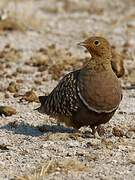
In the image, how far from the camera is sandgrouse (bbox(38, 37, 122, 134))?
7402mm

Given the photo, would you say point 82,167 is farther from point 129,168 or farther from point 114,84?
point 114,84

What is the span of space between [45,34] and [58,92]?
25.6 feet

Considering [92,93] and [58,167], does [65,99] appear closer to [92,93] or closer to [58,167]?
[92,93]

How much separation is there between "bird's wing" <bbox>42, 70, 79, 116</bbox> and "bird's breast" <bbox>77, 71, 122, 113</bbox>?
11 cm

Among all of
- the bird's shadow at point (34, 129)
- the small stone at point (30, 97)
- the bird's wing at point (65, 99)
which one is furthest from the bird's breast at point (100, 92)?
the small stone at point (30, 97)

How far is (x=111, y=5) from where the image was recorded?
67.0ft

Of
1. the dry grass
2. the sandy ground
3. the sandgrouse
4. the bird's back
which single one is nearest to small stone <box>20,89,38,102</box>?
the sandy ground

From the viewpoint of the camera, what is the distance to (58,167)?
21.7 feet

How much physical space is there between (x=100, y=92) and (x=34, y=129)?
46.2 inches

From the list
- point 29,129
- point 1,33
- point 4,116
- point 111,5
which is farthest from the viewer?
point 111,5

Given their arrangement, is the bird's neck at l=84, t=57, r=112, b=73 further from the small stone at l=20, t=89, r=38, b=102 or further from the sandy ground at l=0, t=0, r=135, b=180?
the small stone at l=20, t=89, r=38, b=102

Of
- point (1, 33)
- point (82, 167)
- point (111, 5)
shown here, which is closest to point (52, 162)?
point (82, 167)

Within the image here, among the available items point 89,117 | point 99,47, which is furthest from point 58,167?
point 99,47

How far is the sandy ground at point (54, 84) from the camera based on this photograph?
6.74 m
